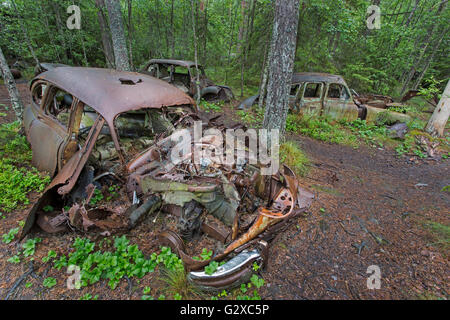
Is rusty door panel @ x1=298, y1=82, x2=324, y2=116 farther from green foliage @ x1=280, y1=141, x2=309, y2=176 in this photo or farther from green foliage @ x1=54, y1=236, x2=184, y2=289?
green foliage @ x1=54, y1=236, x2=184, y2=289

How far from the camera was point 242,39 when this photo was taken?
995cm

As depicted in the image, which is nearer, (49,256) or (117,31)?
(49,256)

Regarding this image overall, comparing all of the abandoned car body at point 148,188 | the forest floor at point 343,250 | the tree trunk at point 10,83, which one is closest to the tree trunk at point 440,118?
the forest floor at point 343,250

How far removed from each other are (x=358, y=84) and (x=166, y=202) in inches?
425

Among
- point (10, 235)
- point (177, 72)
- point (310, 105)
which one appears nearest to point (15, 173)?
point (10, 235)

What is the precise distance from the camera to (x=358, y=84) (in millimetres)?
9586

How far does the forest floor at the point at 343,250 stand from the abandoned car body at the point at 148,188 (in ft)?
1.15

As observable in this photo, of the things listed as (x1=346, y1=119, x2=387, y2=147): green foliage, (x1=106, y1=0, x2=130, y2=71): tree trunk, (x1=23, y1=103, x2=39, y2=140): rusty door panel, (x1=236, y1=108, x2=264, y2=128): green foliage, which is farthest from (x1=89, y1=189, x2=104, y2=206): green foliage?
(x1=346, y1=119, x2=387, y2=147): green foliage

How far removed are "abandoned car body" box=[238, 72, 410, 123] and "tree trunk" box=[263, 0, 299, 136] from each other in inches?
94.4

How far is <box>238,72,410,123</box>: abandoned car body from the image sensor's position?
6457 mm

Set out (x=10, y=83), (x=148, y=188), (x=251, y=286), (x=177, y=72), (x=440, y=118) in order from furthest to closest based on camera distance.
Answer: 1. (x=177, y=72)
2. (x=440, y=118)
3. (x=10, y=83)
4. (x=148, y=188)
5. (x=251, y=286)

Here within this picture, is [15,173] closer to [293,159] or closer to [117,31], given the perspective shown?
[293,159]

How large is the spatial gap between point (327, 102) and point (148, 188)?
639 cm

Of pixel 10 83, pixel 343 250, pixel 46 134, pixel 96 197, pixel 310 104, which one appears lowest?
pixel 343 250
